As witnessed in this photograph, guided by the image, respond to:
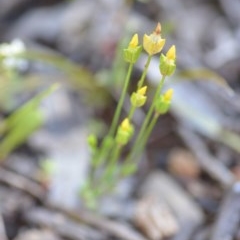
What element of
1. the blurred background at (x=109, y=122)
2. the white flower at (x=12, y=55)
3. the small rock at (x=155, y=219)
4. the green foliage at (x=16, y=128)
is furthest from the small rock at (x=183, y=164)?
the white flower at (x=12, y=55)

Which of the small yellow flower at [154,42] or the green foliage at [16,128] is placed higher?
the green foliage at [16,128]

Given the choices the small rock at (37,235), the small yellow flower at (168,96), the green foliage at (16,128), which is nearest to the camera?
the small yellow flower at (168,96)

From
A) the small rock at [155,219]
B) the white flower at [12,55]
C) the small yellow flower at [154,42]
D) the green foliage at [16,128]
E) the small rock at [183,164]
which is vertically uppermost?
the white flower at [12,55]

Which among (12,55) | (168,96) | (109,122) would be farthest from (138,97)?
(109,122)

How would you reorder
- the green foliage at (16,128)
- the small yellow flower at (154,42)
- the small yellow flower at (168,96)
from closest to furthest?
the small yellow flower at (154,42) < the small yellow flower at (168,96) < the green foliage at (16,128)

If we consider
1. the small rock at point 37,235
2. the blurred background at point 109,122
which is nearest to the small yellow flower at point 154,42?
the blurred background at point 109,122

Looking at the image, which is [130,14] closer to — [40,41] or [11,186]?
[40,41]

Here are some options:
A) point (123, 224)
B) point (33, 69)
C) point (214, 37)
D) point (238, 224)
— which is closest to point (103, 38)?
point (33, 69)

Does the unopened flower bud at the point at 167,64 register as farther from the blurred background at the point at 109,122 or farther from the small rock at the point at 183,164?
the small rock at the point at 183,164

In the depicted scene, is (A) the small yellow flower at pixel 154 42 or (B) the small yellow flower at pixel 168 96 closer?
(A) the small yellow flower at pixel 154 42
